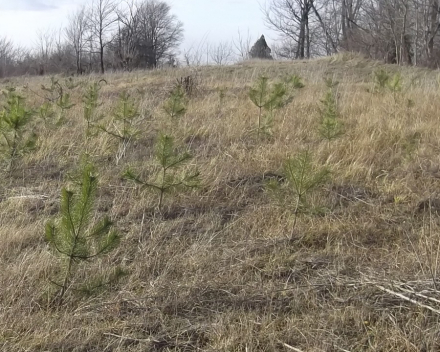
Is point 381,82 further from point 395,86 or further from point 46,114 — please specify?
point 46,114

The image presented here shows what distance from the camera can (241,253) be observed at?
2740mm

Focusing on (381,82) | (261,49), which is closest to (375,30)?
(261,49)

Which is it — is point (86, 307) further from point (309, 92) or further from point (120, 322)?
point (309, 92)

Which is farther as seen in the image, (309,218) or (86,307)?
(309,218)

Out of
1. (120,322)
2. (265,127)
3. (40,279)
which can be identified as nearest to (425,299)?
(120,322)

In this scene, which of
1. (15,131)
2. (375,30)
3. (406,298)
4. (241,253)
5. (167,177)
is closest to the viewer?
(406,298)

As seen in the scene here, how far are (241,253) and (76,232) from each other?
0.93 meters

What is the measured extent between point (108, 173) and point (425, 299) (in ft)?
8.79

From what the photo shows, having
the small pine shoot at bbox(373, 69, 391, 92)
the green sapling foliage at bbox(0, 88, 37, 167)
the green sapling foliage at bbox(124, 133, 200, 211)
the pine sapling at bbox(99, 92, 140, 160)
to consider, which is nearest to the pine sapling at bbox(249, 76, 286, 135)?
the pine sapling at bbox(99, 92, 140, 160)

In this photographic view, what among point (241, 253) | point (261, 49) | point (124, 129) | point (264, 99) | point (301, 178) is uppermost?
point (261, 49)

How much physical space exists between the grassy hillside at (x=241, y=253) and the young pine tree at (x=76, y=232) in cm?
11

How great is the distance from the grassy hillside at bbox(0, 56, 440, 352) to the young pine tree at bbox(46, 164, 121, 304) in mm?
114

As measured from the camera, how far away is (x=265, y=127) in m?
5.08

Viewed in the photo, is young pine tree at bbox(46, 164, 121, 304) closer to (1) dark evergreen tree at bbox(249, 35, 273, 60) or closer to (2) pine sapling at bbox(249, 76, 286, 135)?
(2) pine sapling at bbox(249, 76, 286, 135)
